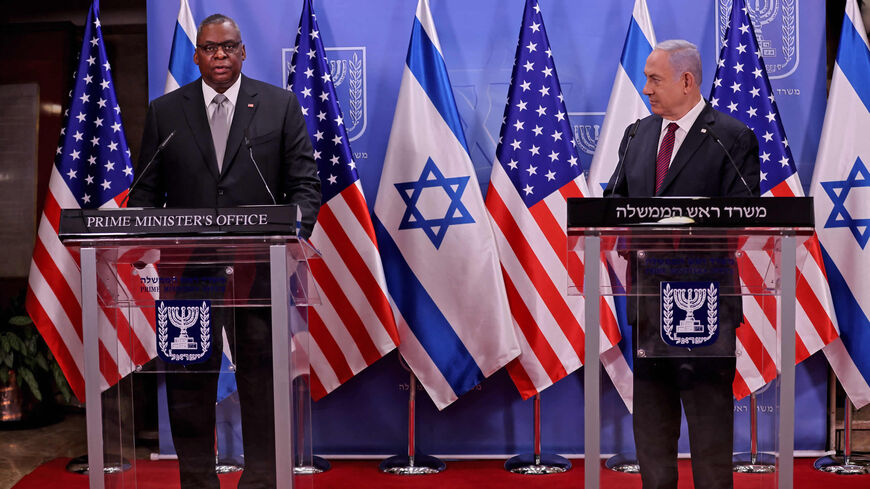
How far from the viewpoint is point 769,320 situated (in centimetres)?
210

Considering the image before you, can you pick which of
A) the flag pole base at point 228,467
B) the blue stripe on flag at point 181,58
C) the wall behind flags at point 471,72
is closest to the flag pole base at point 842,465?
the wall behind flags at point 471,72

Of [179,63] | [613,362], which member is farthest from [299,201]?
[179,63]

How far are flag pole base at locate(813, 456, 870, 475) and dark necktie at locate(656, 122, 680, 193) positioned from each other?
204 cm

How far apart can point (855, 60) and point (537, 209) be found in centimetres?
170

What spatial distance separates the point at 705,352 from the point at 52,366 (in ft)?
12.5

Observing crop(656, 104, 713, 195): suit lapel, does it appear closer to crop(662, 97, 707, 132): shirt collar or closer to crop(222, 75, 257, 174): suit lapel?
crop(662, 97, 707, 132): shirt collar

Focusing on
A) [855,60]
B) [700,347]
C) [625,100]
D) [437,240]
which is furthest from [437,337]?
[855,60]

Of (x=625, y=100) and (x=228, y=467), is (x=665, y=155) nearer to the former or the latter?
(x=625, y=100)

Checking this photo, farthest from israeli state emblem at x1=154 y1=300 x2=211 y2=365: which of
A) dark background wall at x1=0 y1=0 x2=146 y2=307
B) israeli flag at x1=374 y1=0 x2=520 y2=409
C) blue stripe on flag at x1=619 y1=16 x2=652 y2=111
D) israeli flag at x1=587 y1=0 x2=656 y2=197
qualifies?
dark background wall at x1=0 y1=0 x2=146 y2=307

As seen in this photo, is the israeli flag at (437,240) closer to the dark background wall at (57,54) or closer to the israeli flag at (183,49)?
the israeli flag at (183,49)

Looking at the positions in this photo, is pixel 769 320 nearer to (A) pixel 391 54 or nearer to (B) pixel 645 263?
(B) pixel 645 263

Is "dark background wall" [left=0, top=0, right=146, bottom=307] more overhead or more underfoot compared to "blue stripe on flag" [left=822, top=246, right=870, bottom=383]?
more overhead

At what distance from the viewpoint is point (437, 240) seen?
387 cm

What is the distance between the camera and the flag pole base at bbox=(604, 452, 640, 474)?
2162 millimetres
